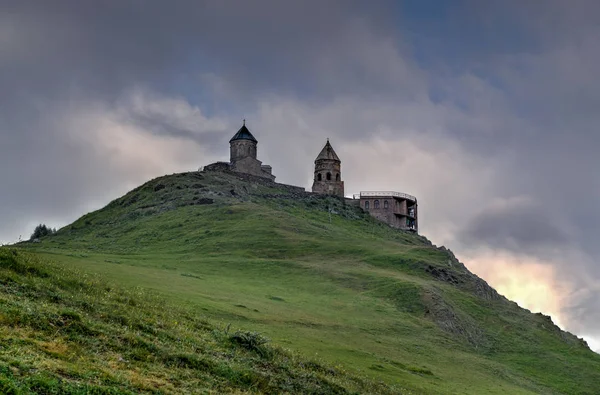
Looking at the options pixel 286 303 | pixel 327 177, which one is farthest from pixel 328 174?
pixel 286 303

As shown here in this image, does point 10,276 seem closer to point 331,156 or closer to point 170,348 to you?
point 170,348

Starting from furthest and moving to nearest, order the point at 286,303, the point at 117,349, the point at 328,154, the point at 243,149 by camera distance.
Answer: the point at 328,154, the point at 243,149, the point at 286,303, the point at 117,349

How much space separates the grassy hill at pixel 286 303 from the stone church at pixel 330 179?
13841 mm

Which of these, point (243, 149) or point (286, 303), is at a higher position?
point (243, 149)

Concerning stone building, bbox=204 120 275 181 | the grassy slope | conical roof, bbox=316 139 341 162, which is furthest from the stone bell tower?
the grassy slope

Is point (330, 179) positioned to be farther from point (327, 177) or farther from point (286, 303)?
point (286, 303)

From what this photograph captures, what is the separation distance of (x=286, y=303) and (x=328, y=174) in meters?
107

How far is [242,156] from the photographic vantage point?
159625 mm

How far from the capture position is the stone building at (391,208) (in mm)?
168500

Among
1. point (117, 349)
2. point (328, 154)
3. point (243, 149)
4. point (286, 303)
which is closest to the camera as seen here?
point (117, 349)

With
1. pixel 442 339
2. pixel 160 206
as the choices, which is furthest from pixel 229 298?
pixel 160 206

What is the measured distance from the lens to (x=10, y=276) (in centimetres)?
2873

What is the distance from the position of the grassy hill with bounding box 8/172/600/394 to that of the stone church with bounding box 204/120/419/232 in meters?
13.8

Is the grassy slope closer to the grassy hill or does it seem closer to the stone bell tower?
the grassy hill
